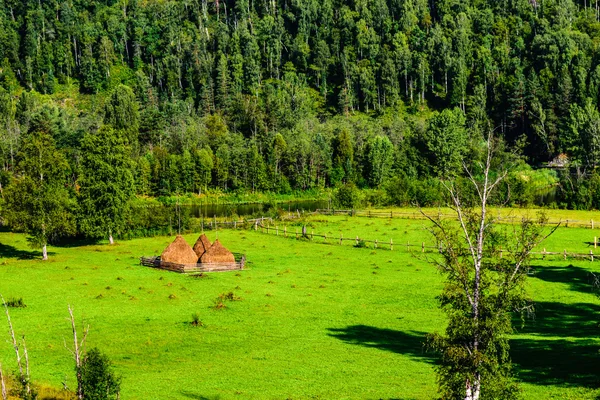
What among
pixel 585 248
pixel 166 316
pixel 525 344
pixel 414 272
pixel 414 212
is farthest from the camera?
pixel 414 212

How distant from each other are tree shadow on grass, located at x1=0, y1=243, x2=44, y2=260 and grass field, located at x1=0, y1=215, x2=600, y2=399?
1.17ft

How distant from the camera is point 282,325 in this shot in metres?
44.5

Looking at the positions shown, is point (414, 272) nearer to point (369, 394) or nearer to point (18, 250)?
point (369, 394)

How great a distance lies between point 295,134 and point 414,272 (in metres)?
120

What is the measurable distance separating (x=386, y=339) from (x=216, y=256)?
2773 centimetres

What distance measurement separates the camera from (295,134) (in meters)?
178

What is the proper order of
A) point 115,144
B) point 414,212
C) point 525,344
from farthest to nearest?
point 414,212 → point 115,144 → point 525,344

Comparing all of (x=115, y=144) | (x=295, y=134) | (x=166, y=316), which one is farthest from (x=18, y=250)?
(x=295, y=134)

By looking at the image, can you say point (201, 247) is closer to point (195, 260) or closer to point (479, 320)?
point (195, 260)

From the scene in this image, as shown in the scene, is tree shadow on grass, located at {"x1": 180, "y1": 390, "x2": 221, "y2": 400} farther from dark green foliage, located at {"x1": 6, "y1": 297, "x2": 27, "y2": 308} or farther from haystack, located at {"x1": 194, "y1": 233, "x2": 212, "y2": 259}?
haystack, located at {"x1": 194, "y1": 233, "x2": 212, "y2": 259}

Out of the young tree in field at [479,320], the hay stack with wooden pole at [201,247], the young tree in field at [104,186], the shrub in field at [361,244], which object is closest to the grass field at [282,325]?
the shrub in field at [361,244]

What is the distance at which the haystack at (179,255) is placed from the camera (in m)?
64.7

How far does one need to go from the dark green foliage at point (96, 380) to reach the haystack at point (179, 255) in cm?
3797

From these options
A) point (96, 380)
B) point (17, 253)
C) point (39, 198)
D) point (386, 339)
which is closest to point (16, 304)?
point (39, 198)
